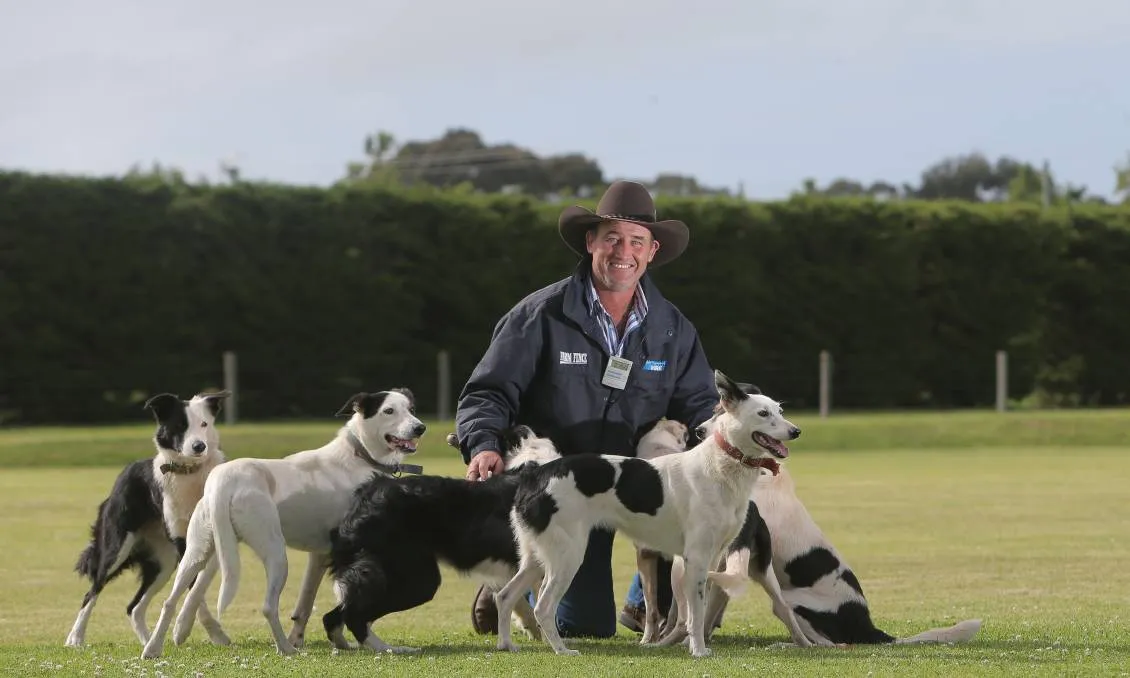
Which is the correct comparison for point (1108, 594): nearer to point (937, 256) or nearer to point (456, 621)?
point (456, 621)

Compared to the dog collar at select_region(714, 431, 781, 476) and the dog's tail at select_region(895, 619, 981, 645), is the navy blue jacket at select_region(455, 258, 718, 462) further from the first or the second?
the dog's tail at select_region(895, 619, 981, 645)

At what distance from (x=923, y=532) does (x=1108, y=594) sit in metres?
3.56

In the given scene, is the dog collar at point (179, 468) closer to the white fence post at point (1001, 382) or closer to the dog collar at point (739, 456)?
the dog collar at point (739, 456)

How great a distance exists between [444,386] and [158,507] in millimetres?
18641

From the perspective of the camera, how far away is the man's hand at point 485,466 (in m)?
7.73

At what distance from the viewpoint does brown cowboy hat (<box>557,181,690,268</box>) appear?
8.48 m

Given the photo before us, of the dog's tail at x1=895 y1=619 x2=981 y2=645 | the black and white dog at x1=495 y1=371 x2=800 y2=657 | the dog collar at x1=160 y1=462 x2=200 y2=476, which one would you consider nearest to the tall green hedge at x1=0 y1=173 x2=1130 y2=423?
the dog collar at x1=160 y1=462 x2=200 y2=476

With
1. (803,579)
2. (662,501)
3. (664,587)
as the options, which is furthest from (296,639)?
(803,579)

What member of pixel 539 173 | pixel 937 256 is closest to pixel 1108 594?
pixel 937 256

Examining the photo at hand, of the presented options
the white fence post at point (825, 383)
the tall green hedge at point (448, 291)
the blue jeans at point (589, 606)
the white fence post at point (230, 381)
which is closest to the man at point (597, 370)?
the blue jeans at point (589, 606)

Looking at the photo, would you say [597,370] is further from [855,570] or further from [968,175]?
[968,175]

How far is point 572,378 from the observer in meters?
8.31

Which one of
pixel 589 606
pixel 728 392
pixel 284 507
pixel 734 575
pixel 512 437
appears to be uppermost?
pixel 728 392

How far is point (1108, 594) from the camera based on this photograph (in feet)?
31.1
